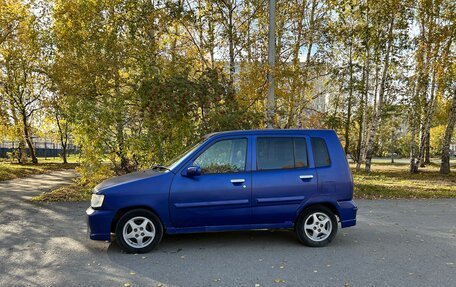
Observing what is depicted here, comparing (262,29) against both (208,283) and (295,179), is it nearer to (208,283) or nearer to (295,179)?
(295,179)

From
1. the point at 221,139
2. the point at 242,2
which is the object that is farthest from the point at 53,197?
the point at 242,2

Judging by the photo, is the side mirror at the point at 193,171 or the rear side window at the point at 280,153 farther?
the rear side window at the point at 280,153

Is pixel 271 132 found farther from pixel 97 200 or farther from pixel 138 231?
pixel 97 200

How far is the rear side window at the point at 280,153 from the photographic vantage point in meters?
6.43

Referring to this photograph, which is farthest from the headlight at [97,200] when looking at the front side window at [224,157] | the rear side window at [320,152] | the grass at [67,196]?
the grass at [67,196]

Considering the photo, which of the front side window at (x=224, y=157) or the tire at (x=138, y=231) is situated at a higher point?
the front side window at (x=224, y=157)

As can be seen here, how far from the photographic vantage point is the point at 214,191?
6082 millimetres

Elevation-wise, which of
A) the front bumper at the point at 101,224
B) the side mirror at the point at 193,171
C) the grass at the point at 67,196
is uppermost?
the side mirror at the point at 193,171

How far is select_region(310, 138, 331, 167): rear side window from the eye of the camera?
6.57m

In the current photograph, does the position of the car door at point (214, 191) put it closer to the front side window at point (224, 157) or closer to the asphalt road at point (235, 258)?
the front side window at point (224, 157)

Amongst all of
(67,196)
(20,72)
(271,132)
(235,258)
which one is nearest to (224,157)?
(271,132)

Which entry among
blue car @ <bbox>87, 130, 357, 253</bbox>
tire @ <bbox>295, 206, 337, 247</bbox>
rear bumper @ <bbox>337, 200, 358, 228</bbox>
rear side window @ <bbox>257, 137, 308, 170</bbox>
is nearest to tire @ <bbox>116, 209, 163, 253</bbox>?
blue car @ <bbox>87, 130, 357, 253</bbox>

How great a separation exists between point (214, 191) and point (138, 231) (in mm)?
1310

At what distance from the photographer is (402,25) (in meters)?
18.4
